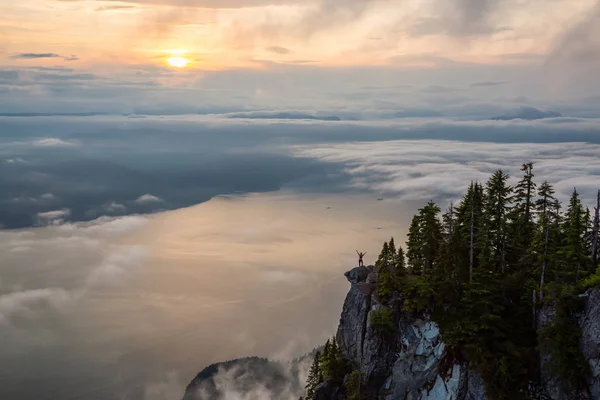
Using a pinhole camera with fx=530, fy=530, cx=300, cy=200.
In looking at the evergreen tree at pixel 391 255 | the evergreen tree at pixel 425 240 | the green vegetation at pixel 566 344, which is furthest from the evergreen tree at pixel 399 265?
the green vegetation at pixel 566 344

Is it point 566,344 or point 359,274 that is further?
point 359,274

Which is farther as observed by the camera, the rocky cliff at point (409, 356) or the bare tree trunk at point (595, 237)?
the bare tree trunk at point (595, 237)

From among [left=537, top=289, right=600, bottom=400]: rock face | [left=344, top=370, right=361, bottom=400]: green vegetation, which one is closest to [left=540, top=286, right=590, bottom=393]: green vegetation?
[left=537, top=289, right=600, bottom=400]: rock face

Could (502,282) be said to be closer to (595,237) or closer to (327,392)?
(595,237)

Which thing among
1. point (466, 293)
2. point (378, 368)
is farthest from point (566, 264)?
point (378, 368)

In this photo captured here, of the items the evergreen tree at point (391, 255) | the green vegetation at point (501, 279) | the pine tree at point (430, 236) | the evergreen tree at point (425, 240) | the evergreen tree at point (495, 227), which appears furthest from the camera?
the evergreen tree at point (391, 255)

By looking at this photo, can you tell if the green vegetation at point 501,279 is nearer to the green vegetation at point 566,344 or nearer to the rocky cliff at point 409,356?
the green vegetation at point 566,344

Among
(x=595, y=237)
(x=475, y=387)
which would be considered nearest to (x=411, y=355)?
(x=475, y=387)
